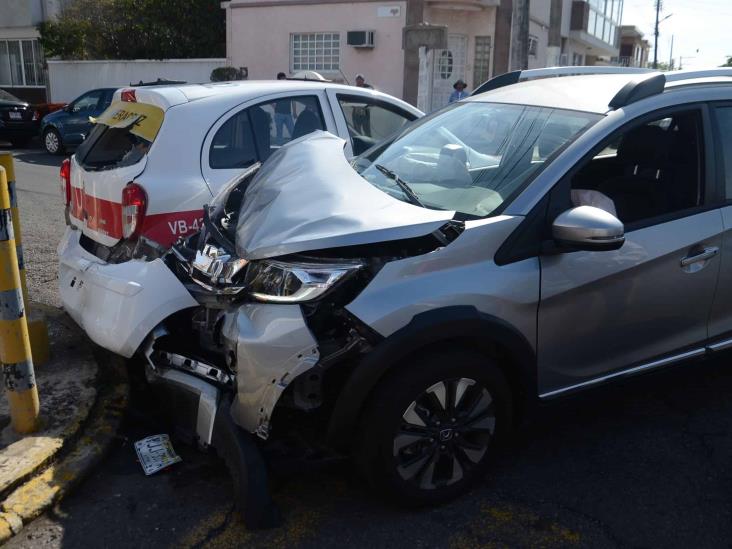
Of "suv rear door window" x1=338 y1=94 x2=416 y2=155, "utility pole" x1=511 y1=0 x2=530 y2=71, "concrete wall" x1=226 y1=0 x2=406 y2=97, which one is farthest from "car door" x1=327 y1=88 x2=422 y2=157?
"concrete wall" x1=226 y1=0 x2=406 y2=97

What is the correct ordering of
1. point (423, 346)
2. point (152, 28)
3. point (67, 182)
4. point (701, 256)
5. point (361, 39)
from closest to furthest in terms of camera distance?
point (423, 346) < point (701, 256) < point (67, 182) < point (361, 39) < point (152, 28)

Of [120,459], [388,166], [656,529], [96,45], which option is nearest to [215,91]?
[388,166]

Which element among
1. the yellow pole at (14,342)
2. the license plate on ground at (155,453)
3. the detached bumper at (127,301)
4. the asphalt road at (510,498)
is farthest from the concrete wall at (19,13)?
the license plate on ground at (155,453)

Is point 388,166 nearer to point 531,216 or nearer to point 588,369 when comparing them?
point 531,216

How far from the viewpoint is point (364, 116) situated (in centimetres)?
598

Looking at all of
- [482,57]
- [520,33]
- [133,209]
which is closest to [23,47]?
[482,57]

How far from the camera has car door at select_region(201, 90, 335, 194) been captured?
4832mm

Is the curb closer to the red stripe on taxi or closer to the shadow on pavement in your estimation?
the shadow on pavement

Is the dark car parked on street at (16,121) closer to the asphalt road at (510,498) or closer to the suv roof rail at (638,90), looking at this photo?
the asphalt road at (510,498)

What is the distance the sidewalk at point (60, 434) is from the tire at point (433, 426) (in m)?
1.43

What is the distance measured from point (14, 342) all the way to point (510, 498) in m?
2.46

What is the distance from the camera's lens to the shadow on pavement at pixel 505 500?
2990 millimetres

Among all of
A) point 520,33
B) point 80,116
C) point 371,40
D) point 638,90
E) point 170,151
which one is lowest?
point 80,116

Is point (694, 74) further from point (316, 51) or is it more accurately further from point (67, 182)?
point (316, 51)
